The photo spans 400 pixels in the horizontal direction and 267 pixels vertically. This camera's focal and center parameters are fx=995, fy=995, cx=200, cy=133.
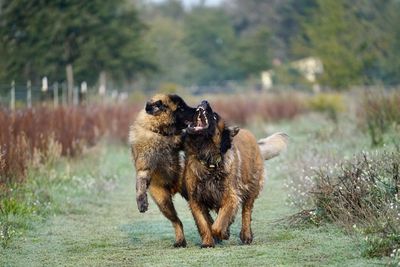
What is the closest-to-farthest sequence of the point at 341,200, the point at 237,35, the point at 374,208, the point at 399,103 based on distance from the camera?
1. the point at 374,208
2. the point at 341,200
3. the point at 399,103
4. the point at 237,35

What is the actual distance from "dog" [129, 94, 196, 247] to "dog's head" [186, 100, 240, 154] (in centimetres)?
35

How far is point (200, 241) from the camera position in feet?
38.1

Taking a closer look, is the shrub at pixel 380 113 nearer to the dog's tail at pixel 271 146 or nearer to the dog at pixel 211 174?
the dog's tail at pixel 271 146

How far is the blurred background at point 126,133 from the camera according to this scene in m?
10.9

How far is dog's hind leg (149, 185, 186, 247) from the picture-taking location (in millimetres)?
11227

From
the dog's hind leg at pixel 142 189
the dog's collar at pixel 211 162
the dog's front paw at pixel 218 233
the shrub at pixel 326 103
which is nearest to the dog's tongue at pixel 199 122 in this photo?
the dog's collar at pixel 211 162

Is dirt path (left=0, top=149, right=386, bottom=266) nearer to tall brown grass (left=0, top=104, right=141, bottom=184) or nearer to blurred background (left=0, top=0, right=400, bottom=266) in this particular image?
blurred background (left=0, top=0, right=400, bottom=266)

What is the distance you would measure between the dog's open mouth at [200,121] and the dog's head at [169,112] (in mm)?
238

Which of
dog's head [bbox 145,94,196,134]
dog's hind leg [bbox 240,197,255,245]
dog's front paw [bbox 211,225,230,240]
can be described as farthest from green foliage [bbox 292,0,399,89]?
dog's front paw [bbox 211,225,230,240]

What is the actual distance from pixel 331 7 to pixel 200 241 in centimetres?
4675

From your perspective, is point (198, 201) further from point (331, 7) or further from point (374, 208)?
point (331, 7)

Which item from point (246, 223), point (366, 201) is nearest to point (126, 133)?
point (246, 223)

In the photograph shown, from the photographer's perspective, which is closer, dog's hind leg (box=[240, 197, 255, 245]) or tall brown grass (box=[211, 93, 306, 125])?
dog's hind leg (box=[240, 197, 255, 245])

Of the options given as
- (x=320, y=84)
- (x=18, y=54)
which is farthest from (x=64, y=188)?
(x=320, y=84)
